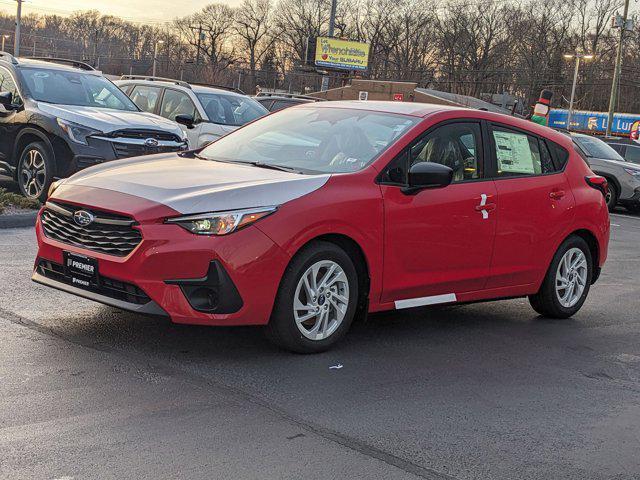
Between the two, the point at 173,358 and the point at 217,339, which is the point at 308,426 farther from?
the point at 217,339

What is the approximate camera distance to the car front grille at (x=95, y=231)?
18.2ft

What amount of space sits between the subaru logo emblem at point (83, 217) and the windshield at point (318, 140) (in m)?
1.35

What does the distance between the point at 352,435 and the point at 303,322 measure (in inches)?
57.4

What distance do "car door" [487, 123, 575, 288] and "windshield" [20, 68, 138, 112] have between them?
7075mm

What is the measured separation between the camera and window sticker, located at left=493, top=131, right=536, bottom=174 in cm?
734

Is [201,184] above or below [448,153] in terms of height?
below

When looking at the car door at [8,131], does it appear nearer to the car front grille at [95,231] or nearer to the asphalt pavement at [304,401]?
the asphalt pavement at [304,401]

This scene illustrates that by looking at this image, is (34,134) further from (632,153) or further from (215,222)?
(632,153)

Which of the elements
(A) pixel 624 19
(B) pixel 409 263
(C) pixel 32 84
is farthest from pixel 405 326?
(A) pixel 624 19

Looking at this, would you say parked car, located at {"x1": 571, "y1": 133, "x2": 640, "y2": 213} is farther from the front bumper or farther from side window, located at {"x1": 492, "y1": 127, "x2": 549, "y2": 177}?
the front bumper

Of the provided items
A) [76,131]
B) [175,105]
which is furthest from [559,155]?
[175,105]

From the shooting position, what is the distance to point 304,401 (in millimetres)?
5066

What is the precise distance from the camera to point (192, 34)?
132 meters

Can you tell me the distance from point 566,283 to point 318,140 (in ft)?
8.87
